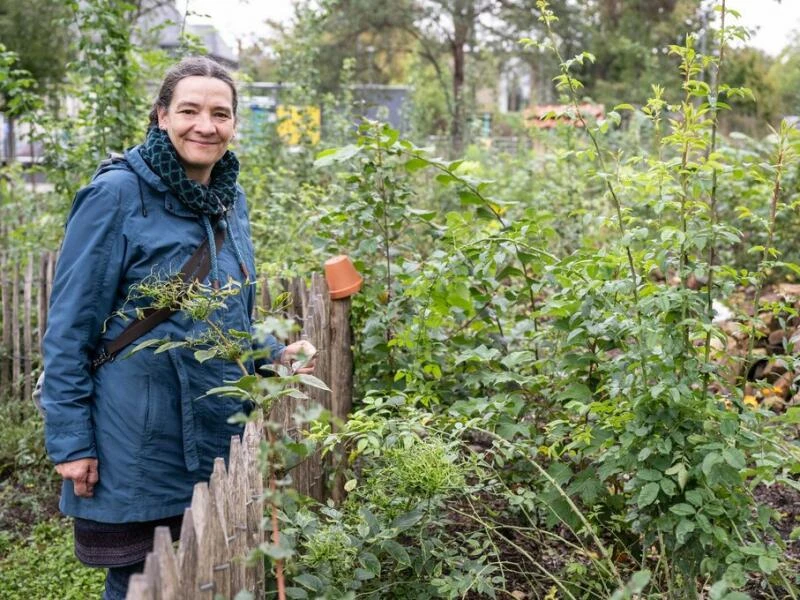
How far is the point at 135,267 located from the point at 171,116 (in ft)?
1.54

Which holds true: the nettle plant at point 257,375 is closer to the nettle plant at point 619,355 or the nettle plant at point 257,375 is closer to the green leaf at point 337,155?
the nettle plant at point 619,355

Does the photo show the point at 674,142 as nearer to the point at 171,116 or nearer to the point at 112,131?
the point at 171,116

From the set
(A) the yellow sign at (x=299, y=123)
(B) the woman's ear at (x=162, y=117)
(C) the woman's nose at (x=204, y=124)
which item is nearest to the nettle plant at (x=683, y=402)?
(C) the woman's nose at (x=204, y=124)

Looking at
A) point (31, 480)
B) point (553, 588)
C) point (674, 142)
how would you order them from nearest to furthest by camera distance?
point (674, 142) < point (553, 588) < point (31, 480)

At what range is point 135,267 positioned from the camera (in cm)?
249

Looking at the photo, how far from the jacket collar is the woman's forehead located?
0.20m

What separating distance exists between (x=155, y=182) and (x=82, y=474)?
0.80 metres

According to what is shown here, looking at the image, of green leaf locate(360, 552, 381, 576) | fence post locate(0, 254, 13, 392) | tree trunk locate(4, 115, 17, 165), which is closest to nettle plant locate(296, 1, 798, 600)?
green leaf locate(360, 552, 381, 576)

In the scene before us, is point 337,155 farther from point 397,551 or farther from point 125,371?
point 397,551

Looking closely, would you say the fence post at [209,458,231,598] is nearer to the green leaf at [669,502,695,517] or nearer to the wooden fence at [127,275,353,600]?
the wooden fence at [127,275,353,600]

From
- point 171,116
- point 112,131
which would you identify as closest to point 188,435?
point 171,116

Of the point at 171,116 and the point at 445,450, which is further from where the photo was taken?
the point at 171,116

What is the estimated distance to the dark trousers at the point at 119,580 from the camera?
8.39 feet

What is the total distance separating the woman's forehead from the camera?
2.65 m
